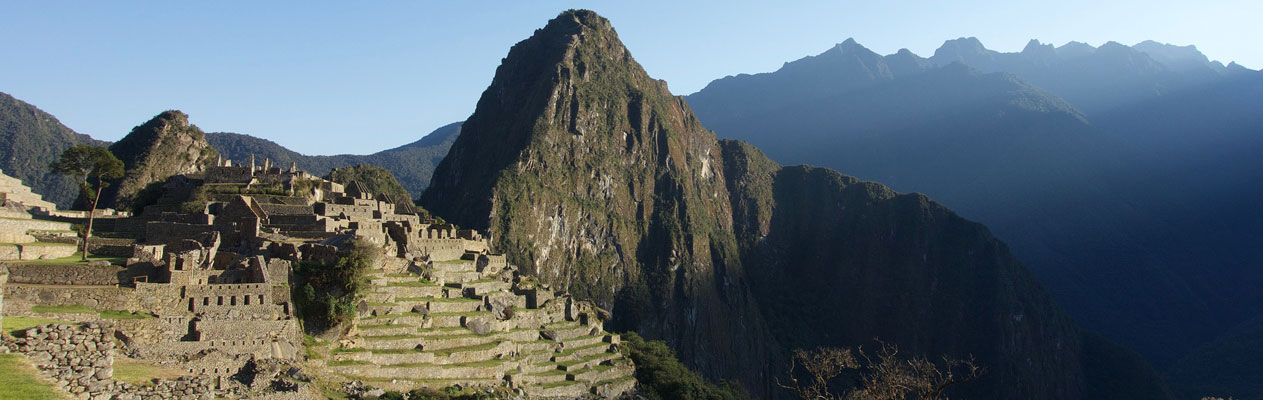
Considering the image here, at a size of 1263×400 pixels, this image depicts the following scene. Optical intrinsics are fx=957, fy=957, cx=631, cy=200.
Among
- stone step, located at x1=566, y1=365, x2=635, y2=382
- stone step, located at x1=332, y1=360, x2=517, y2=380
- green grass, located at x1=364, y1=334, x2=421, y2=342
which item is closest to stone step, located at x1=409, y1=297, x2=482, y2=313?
green grass, located at x1=364, y1=334, x2=421, y2=342

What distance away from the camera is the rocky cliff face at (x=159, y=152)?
2726 inches

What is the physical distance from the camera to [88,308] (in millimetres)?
25922

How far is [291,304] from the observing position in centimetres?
3186

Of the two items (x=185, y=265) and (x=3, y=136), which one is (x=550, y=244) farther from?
(x=185, y=265)

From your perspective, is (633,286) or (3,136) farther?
(633,286)

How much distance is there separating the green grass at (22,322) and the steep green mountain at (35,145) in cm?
6923

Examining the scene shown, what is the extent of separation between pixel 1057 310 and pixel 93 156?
633 ft

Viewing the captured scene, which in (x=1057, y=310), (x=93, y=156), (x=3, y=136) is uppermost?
(x=3, y=136)

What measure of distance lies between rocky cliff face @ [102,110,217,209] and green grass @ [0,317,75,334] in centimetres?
4673

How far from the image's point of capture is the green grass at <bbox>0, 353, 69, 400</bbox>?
707 inches

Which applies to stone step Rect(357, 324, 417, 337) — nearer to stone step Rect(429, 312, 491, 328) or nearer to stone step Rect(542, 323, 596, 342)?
stone step Rect(429, 312, 491, 328)

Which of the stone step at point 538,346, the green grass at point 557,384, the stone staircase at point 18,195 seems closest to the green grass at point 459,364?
the green grass at point 557,384

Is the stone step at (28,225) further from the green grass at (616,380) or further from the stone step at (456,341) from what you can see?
the green grass at (616,380)

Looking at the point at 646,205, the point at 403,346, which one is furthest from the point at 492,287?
the point at 646,205
